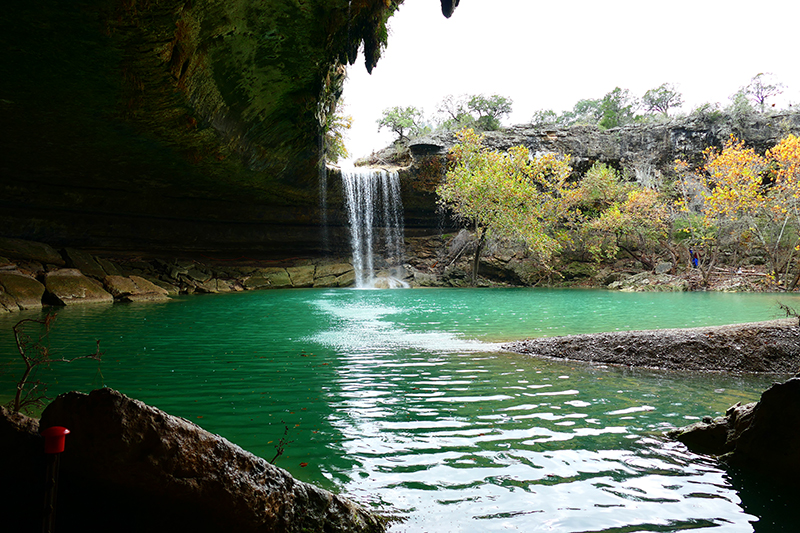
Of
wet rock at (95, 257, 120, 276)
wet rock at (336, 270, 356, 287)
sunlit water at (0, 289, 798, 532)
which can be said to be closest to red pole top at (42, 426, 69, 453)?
sunlit water at (0, 289, 798, 532)

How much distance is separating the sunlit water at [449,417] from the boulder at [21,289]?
198 inches

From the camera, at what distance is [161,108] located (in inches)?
466

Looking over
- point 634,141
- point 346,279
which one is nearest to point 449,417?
point 346,279

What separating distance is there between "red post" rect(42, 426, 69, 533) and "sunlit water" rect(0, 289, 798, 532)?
1.50 meters

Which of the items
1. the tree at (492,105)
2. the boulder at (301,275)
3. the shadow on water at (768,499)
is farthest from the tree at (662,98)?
the shadow on water at (768,499)

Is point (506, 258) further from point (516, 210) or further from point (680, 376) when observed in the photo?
point (680, 376)

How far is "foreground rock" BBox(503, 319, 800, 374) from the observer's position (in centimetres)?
582

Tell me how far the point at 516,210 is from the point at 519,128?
9440 mm

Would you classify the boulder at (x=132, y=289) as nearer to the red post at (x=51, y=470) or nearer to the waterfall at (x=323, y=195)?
the waterfall at (x=323, y=195)

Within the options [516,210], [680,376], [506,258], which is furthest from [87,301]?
[506,258]

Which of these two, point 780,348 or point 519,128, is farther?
point 519,128

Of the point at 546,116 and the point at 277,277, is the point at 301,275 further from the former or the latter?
the point at 546,116

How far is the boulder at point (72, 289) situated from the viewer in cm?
1464

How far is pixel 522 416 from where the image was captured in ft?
13.6
